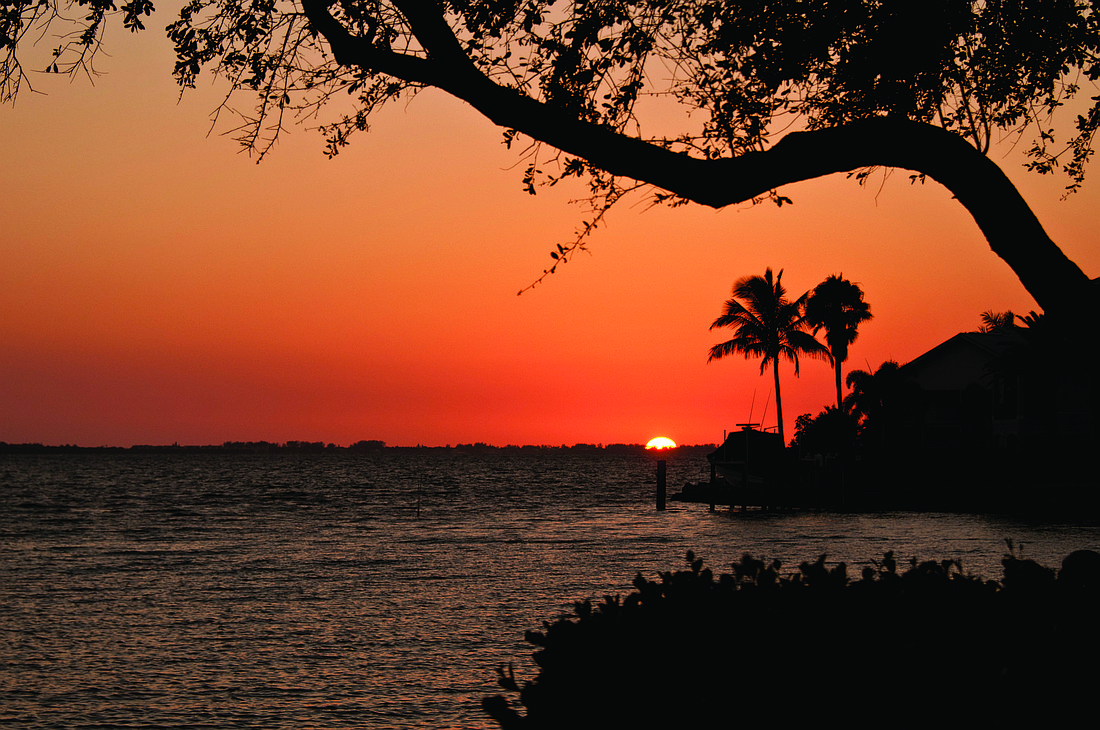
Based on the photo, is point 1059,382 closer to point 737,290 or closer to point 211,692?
point 737,290

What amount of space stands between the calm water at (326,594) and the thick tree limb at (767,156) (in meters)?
7.40

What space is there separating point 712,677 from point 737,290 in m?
66.5

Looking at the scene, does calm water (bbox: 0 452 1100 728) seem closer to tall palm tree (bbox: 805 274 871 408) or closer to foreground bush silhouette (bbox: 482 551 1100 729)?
foreground bush silhouette (bbox: 482 551 1100 729)

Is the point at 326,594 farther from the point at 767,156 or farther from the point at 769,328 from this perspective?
the point at 769,328

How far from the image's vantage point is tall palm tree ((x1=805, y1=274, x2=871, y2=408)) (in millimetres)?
65812

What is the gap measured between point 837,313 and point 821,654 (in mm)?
64520

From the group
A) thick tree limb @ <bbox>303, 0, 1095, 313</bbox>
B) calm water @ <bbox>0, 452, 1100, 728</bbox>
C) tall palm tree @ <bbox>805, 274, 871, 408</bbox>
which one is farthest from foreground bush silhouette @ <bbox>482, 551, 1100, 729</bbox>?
tall palm tree @ <bbox>805, 274, 871, 408</bbox>

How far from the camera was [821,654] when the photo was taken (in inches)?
163

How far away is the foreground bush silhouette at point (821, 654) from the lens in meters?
3.93

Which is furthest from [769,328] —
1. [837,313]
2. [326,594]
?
[326,594]

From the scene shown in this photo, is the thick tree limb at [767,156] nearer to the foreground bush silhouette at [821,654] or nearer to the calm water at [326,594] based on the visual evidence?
the foreground bush silhouette at [821,654]

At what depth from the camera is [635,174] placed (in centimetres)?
575

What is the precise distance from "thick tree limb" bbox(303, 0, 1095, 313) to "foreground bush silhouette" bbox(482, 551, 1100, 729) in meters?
1.74

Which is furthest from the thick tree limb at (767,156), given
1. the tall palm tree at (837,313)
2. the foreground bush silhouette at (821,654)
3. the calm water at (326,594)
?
the tall palm tree at (837,313)
